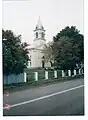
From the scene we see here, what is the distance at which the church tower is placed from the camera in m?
2.05

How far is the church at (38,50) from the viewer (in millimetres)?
2051

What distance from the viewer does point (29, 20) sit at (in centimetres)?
207

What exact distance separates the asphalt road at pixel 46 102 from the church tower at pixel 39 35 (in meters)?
0.42

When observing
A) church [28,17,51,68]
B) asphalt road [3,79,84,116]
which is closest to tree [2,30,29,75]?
church [28,17,51,68]

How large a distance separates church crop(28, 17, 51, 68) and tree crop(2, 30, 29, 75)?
0.05 m

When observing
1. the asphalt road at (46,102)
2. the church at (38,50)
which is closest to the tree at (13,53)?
the church at (38,50)

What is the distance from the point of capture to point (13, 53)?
2.07 meters

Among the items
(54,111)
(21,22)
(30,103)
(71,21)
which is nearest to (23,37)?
(21,22)

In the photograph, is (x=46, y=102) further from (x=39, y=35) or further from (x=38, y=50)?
(x=39, y=35)

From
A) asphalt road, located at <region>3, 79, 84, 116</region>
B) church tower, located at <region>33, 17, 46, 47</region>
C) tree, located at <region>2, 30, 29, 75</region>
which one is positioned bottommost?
asphalt road, located at <region>3, 79, 84, 116</region>

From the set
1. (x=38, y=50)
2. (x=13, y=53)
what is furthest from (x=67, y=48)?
(x=13, y=53)

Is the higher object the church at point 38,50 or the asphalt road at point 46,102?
the church at point 38,50

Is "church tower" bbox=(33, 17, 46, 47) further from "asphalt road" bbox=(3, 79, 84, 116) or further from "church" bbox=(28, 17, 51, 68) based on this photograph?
"asphalt road" bbox=(3, 79, 84, 116)

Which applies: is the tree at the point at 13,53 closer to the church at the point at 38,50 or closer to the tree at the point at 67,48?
the church at the point at 38,50
